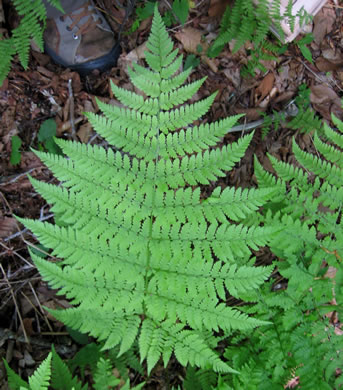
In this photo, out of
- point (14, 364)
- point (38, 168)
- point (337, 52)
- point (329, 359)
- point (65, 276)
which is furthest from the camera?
point (337, 52)

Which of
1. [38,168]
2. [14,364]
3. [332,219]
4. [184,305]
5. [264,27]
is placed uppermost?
[264,27]

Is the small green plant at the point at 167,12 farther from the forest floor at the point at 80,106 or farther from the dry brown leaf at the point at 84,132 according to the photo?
the dry brown leaf at the point at 84,132

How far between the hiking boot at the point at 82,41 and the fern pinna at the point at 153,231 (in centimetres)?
185

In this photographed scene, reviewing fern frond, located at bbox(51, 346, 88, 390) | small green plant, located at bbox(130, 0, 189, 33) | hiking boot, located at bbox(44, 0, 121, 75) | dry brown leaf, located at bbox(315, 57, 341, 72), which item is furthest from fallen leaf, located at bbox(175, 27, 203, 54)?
fern frond, located at bbox(51, 346, 88, 390)

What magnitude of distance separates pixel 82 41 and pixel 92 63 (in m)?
0.30

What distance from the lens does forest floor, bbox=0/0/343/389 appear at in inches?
124

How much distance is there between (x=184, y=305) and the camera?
6.84 feet

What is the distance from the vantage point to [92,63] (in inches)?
147

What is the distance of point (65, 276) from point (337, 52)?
4.16 meters

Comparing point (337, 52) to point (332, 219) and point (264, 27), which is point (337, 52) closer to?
point (264, 27)

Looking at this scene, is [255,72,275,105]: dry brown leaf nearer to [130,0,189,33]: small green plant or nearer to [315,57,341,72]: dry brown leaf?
[315,57,341,72]: dry brown leaf

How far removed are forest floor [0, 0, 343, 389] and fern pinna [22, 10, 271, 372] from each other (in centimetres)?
123

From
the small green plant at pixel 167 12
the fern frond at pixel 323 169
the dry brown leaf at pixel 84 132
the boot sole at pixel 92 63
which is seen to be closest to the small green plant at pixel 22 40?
the boot sole at pixel 92 63

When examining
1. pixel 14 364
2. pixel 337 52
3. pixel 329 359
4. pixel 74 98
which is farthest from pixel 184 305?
pixel 337 52
